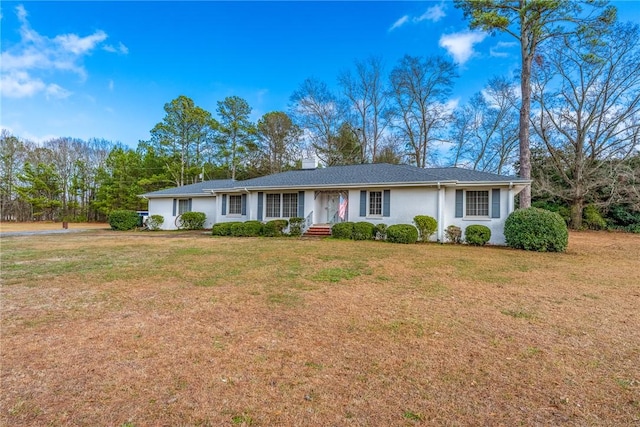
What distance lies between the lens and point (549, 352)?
3.07 m

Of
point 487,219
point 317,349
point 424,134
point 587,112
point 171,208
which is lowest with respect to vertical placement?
point 317,349

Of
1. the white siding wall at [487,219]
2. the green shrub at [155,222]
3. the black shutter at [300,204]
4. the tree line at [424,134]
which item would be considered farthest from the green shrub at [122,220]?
the white siding wall at [487,219]

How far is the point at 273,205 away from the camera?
628 inches

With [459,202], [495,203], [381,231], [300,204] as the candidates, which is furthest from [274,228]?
[495,203]

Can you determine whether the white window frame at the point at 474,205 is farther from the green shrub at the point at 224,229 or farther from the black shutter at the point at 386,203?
the green shrub at the point at 224,229

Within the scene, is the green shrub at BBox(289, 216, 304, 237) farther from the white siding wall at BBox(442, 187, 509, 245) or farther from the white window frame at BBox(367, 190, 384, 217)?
the white siding wall at BBox(442, 187, 509, 245)

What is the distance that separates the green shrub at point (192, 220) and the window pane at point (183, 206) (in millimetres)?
947

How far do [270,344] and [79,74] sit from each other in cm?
1862

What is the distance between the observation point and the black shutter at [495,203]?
40.3ft

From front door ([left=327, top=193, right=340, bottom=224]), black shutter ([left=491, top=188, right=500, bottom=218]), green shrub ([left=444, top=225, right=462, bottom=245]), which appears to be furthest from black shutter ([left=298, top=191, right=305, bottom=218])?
black shutter ([left=491, top=188, right=500, bottom=218])

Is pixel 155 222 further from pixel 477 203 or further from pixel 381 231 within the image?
pixel 477 203

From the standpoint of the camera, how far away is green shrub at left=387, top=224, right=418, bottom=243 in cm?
1216

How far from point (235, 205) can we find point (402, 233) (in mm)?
9693

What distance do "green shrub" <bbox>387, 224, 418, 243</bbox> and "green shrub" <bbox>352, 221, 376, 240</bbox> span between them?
83 cm
